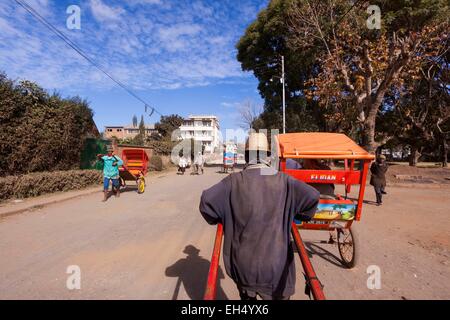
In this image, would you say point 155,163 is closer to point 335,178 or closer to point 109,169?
point 109,169

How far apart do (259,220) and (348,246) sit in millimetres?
3391

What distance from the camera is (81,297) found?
3.45 meters

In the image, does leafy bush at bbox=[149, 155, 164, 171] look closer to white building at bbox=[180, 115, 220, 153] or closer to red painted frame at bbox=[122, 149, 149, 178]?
red painted frame at bbox=[122, 149, 149, 178]

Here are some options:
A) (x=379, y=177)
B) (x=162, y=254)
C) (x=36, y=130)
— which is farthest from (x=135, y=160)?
(x=379, y=177)

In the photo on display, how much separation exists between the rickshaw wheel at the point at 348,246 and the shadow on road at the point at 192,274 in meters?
1.99

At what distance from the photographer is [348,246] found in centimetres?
479

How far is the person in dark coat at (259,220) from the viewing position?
2.08 m

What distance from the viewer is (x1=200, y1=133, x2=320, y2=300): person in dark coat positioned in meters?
2.08

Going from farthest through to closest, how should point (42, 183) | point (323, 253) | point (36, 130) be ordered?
point (36, 130), point (42, 183), point (323, 253)

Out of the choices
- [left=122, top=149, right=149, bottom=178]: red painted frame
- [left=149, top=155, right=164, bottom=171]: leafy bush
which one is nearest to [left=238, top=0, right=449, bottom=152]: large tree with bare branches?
[left=122, top=149, right=149, bottom=178]: red painted frame
